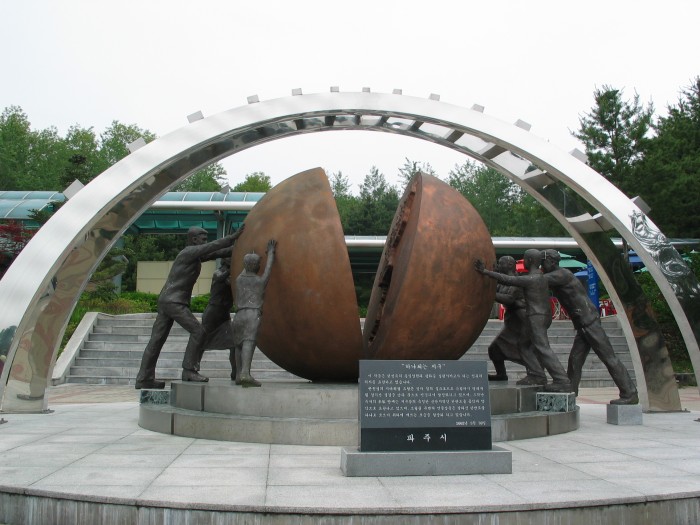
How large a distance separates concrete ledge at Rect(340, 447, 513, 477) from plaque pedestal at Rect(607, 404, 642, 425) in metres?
4.20

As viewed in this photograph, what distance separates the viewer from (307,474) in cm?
604

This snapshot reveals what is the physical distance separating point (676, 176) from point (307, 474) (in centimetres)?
2900

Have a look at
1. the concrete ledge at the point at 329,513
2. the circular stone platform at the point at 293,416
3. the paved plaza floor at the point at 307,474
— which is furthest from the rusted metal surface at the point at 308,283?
the concrete ledge at the point at 329,513

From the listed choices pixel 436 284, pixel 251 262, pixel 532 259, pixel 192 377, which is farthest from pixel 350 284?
pixel 192 377

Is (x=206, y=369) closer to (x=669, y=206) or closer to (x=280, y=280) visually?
(x=280, y=280)

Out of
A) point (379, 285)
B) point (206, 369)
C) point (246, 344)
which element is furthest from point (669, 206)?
point (246, 344)

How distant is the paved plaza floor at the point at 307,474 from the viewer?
5055 mm

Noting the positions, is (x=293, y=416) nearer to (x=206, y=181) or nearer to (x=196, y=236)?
(x=196, y=236)

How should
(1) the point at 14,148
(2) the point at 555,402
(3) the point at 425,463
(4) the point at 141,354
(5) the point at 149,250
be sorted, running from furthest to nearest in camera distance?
(1) the point at 14,148 < (5) the point at 149,250 < (4) the point at 141,354 < (2) the point at 555,402 < (3) the point at 425,463

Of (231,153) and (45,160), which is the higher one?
(45,160)

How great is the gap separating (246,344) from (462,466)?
3.35 m

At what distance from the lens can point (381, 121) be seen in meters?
11.1

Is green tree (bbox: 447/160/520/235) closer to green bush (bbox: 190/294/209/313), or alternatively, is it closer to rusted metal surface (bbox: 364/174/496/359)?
green bush (bbox: 190/294/209/313)

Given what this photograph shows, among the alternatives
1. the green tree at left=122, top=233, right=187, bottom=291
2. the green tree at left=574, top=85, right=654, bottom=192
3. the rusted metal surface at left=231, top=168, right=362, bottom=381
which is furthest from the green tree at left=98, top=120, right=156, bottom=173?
the rusted metal surface at left=231, top=168, right=362, bottom=381
